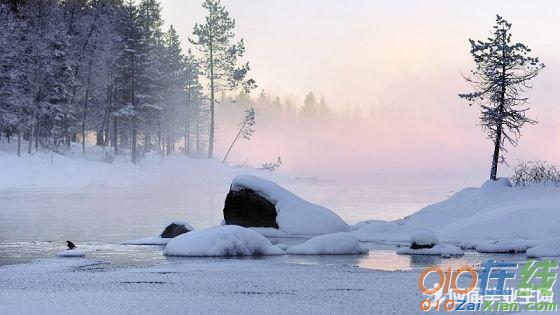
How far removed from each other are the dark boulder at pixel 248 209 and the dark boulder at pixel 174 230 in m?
3.41

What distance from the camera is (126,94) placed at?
71.2 meters

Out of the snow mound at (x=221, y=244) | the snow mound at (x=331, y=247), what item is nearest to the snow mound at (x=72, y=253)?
the snow mound at (x=221, y=244)

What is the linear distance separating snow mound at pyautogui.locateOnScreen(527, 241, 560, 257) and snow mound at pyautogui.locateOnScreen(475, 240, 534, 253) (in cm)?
85

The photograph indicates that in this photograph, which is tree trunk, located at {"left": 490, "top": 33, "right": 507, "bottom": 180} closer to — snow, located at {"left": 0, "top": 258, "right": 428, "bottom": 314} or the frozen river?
the frozen river

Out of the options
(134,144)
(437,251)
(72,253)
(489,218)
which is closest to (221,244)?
(72,253)

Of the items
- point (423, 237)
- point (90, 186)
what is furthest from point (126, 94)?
point (423, 237)

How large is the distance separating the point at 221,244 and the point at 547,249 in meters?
7.60

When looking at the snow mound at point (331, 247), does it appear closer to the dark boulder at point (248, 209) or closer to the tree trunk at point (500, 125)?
the dark boulder at point (248, 209)

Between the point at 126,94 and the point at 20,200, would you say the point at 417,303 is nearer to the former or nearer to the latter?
the point at 20,200

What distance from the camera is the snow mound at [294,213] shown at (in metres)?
23.4

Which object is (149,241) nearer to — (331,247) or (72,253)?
(72,253)

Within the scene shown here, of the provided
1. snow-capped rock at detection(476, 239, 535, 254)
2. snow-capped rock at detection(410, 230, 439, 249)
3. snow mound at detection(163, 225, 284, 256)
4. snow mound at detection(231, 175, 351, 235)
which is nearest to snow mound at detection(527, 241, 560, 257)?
snow-capped rock at detection(476, 239, 535, 254)

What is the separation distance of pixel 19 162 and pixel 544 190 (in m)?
40.7

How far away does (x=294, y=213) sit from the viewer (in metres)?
23.9
